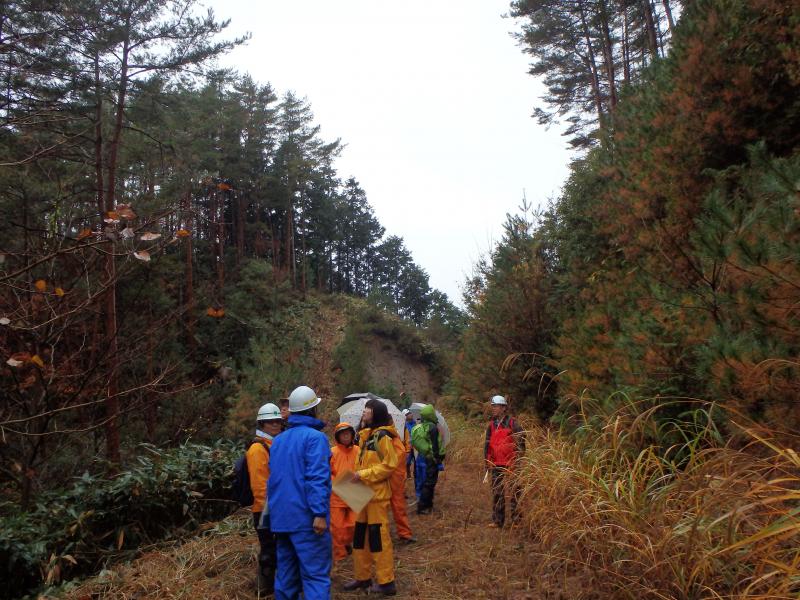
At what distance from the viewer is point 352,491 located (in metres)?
5.27

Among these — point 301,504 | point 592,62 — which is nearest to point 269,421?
point 301,504

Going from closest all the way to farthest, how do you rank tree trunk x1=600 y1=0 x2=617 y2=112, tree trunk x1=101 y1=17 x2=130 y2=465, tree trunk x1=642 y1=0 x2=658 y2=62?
tree trunk x1=101 y1=17 x2=130 y2=465
tree trunk x1=642 y1=0 x2=658 y2=62
tree trunk x1=600 y1=0 x2=617 y2=112

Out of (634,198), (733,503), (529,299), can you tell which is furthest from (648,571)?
(529,299)

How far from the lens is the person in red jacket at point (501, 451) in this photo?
21.7 ft

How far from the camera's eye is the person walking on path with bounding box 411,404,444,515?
313 inches

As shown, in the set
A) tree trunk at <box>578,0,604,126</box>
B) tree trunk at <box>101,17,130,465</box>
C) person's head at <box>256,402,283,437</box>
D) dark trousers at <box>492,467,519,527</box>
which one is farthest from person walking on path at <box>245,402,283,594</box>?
tree trunk at <box>578,0,604,126</box>

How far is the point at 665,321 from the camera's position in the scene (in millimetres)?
6273

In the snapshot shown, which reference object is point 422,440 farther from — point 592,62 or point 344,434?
point 592,62

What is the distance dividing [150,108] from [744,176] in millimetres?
12322

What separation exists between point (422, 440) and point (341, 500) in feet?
6.91

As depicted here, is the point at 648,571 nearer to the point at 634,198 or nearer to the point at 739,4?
the point at 634,198

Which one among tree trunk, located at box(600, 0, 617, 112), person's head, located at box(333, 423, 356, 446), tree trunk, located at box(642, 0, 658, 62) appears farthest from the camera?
tree trunk, located at box(600, 0, 617, 112)

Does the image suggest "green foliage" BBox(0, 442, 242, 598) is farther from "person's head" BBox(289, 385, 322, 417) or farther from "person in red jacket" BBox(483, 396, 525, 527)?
"person in red jacket" BBox(483, 396, 525, 527)

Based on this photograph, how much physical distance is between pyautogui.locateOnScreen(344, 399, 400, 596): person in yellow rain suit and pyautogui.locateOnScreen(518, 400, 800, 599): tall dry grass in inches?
53.4
